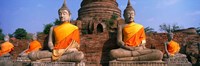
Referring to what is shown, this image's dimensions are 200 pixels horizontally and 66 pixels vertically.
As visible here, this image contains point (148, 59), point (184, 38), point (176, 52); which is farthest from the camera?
point (184, 38)

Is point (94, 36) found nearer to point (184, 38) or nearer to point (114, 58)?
point (114, 58)

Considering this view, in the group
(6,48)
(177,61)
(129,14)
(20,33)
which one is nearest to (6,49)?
(6,48)

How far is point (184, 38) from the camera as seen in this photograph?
891cm

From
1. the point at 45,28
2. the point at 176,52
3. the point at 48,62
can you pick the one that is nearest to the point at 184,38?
the point at 176,52

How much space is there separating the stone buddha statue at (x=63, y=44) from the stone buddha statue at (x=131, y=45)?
910 mm

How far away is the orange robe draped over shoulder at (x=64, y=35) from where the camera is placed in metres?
6.96

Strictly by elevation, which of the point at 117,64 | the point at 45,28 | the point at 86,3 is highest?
the point at 86,3

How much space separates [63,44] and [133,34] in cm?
174

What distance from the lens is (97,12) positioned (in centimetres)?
1527

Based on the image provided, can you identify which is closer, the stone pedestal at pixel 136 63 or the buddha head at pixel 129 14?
the stone pedestal at pixel 136 63

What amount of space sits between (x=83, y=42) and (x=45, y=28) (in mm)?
8289

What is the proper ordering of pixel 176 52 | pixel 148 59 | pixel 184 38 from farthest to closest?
pixel 184 38 → pixel 176 52 → pixel 148 59

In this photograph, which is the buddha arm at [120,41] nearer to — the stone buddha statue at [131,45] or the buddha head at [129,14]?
the stone buddha statue at [131,45]

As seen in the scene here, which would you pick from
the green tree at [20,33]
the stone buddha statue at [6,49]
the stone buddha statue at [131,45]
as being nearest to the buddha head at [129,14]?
the stone buddha statue at [131,45]
